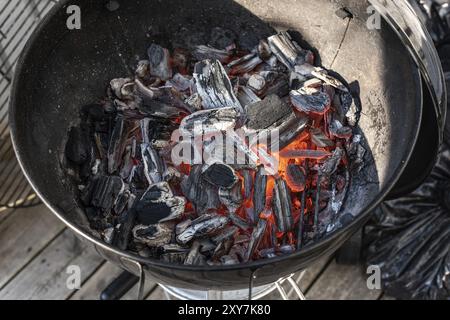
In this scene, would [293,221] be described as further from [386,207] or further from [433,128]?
[386,207]

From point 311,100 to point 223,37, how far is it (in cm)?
31

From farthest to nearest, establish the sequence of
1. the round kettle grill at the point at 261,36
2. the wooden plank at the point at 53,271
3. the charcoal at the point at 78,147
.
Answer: the wooden plank at the point at 53,271
the charcoal at the point at 78,147
the round kettle grill at the point at 261,36

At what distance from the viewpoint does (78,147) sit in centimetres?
129

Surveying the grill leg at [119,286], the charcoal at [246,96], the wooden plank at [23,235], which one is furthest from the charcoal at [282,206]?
the wooden plank at [23,235]

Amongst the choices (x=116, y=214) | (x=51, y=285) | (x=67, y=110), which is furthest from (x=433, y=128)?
(x=51, y=285)

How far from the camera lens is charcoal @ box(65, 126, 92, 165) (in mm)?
1279

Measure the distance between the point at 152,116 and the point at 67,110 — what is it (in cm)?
20

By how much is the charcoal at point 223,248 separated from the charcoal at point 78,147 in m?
0.36

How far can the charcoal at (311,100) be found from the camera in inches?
51.5

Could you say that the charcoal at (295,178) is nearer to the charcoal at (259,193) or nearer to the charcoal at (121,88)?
the charcoal at (259,193)

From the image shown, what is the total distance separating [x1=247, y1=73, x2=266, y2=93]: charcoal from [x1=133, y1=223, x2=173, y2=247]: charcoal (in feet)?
1.31

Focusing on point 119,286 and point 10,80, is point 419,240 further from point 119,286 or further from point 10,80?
point 10,80

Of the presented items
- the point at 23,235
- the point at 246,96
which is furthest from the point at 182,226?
the point at 23,235

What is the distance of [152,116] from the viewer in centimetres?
137
